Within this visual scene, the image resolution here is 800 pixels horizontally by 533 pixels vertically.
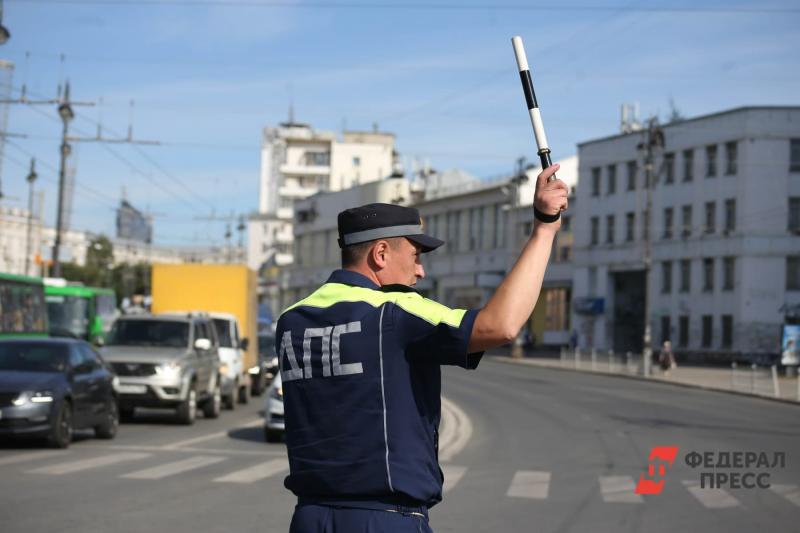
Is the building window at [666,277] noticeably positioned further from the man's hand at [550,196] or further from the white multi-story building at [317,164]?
the man's hand at [550,196]

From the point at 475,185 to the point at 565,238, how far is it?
1151 centimetres

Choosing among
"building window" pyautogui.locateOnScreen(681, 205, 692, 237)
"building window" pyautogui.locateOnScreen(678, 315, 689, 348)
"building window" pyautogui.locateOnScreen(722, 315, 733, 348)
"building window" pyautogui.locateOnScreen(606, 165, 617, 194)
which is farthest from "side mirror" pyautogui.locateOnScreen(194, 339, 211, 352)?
"building window" pyautogui.locateOnScreen(606, 165, 617, 194)

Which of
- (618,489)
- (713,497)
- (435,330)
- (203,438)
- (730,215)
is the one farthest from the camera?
(730,215)

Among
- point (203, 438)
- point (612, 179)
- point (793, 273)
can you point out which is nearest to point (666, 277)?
point (612, 179)

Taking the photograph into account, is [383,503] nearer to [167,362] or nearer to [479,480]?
[479,480]

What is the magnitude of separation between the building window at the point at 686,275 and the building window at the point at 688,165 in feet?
15.2

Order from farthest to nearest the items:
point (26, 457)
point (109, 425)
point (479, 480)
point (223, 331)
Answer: point (223, 331)
point (109, 425)
point (26, 457)
point (479, 480)

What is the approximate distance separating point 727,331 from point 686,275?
5320 millimetres

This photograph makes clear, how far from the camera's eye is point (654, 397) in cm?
3866

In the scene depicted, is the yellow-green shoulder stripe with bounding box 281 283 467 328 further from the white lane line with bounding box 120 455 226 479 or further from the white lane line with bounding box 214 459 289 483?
the white lane line with bounding box 120 455 226 479

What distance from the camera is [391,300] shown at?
388 cm

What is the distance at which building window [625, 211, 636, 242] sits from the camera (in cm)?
7544

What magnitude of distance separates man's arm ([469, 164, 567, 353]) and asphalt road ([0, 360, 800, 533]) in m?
7.38

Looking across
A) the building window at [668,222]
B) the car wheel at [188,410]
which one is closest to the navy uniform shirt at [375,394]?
the car wheel at [188,410]
